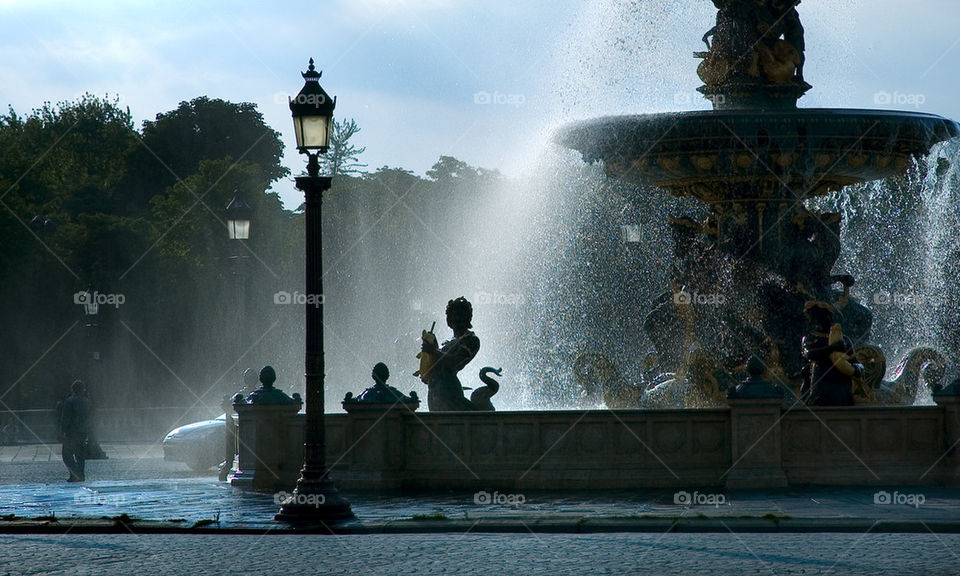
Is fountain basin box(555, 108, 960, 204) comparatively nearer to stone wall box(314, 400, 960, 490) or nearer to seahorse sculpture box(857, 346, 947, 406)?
seahorse sculpture box(857, 346, 947, 406)

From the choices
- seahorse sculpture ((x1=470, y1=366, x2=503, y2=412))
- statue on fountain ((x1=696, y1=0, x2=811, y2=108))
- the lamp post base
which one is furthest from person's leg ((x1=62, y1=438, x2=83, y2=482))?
statue on fountain ((x1=696, y1=0, x2=811, y2=108))

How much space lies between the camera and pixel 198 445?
2920 centimetres

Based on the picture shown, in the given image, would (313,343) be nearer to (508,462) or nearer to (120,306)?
(508,462)

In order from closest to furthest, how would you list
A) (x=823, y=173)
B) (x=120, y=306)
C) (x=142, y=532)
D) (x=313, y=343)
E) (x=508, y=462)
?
(x=142, y=532) → (x=313, y=343) → (x=508, y=462) → (x=823, y=173) → (x=120, y=306)

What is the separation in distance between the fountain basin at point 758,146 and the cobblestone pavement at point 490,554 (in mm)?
7517

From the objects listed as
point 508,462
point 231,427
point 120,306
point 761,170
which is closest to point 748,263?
point 761,170

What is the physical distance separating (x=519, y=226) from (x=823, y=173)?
24.8 ft

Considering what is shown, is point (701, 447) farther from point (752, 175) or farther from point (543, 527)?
point (752, 175)

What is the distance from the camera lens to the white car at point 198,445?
93.2 feet

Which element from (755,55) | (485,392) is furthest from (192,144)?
(485,392)

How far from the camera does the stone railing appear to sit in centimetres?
1540

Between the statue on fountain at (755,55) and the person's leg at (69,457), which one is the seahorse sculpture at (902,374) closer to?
the statue on fountain at (755,55)

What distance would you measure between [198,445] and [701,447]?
15500 mm

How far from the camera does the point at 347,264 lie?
69250 millimetres
